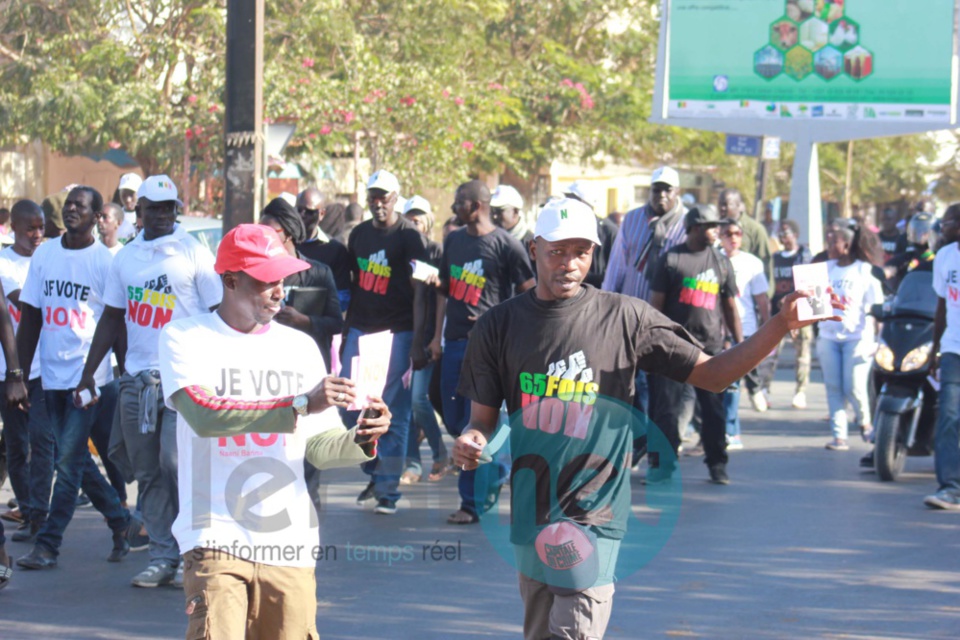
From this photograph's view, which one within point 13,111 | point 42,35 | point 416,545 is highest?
point 42,35

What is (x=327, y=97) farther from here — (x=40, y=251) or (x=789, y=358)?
(x=40, y=251)

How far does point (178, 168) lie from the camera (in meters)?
21.2

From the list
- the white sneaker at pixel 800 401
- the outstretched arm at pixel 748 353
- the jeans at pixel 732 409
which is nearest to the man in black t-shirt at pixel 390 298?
the jeans at pixel 732 409

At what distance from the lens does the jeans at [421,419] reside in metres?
9.46

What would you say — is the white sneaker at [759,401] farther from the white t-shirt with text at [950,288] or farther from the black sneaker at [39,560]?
the black sneaker at [39,560]

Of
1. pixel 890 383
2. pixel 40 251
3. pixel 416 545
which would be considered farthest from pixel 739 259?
Answer: pixel 40 251

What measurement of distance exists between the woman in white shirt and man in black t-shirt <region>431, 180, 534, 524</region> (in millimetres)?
3564

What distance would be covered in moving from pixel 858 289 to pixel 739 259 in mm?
1014

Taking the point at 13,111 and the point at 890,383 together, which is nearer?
the point at 890,383

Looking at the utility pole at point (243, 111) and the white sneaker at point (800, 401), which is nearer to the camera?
the utility pole at point (243, 111)

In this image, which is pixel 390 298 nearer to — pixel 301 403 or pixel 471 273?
pixel 471 273

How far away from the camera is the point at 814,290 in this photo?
3998 mm

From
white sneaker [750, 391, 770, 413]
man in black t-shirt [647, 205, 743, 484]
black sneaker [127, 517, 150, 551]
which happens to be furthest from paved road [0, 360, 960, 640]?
white sneaker [750, 391, 770, 413]

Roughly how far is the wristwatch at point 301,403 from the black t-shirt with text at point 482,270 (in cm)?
477
